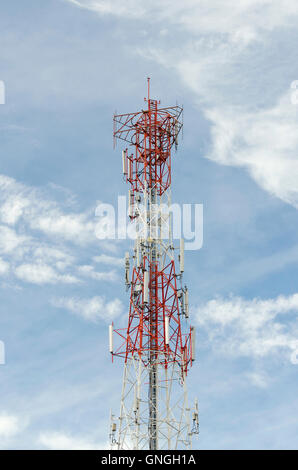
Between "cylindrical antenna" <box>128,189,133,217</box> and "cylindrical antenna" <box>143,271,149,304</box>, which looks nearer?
"cylindrical antenna" <box>143,271,149,304</box>

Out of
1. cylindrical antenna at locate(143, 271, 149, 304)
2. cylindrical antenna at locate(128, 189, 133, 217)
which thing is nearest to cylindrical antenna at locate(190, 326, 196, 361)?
cylindrical antenna at locate(143, 271, 149, 304)

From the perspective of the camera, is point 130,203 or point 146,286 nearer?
point 146,286

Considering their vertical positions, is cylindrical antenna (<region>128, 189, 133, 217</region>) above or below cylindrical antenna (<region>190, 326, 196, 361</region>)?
above

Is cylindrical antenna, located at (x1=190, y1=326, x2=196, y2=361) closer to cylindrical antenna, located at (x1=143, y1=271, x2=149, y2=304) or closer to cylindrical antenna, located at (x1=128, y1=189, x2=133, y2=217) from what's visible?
cylindrical antenna, located at (x1=143, y1=271, x2=149, y2=304)

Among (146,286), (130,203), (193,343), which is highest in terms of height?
(130,203)

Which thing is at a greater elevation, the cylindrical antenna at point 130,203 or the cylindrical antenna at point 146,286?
the cylindrical antenna at point 130,203

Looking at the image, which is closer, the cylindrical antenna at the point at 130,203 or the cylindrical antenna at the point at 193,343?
the cylindrical antenna at the point at 193,343

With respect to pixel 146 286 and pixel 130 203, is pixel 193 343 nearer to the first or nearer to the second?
pixel 146 286

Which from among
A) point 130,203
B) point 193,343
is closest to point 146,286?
point 193,343

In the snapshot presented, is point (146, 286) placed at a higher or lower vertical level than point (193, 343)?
higher

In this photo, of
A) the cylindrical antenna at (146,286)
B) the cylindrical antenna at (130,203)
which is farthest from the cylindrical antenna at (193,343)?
the cylindrical antenna at (130,203)

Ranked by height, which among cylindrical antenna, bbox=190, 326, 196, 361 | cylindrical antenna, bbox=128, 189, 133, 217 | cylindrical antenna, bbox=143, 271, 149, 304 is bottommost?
cylindrical antenna, bbox=190, 326, 196, 361

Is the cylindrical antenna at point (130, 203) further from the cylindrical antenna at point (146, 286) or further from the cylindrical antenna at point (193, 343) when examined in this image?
the cylindrical antenna at point (193, 343)
